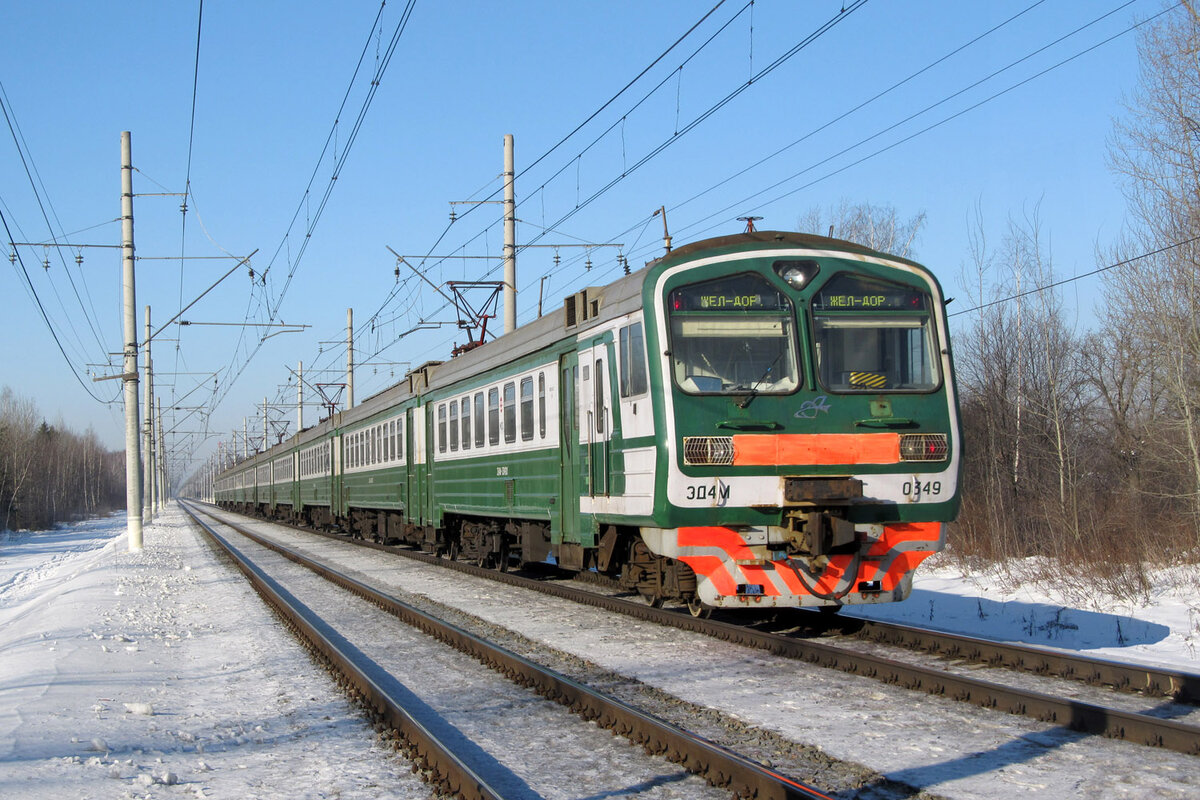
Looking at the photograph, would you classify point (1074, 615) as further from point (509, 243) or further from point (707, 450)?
point (509, 243)

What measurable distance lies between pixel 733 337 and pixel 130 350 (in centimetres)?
2052

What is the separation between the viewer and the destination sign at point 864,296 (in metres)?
9.27

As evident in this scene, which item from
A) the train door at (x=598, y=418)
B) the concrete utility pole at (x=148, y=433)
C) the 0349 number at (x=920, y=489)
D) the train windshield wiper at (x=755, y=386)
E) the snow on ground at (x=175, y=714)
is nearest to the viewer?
the snow on ground at (x=175, y=714)

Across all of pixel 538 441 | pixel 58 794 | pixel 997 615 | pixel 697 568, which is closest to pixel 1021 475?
pixel 997 615

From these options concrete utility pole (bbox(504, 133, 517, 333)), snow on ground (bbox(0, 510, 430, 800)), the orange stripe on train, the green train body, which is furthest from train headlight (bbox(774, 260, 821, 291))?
concrete utility pole (bbox(504, 133, 517, 333))

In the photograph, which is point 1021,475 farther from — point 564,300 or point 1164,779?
point 1164,779

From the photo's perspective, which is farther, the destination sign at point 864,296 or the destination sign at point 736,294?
the destination sign at point 864,296

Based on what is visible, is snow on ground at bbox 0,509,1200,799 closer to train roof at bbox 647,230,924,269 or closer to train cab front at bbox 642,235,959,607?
train cab front at bbox 642,235,959,607

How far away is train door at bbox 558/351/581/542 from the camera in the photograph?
451 inches

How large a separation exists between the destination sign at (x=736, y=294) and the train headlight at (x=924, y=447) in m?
1.51

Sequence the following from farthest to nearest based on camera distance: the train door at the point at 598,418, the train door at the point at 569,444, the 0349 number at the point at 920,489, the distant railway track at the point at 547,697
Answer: the train door at the point at 569,444 < the train door at the point at 598,418 < the 0349 number at the point at 920,489 < the distant railway track at the point at 547,697

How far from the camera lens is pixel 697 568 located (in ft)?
29.2

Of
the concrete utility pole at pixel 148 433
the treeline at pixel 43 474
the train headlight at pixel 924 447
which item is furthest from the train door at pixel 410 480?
the treeline at pixel 43 474

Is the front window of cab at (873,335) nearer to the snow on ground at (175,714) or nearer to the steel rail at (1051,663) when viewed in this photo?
the steel rail at (1051,663)
